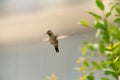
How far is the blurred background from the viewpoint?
204 centimetres

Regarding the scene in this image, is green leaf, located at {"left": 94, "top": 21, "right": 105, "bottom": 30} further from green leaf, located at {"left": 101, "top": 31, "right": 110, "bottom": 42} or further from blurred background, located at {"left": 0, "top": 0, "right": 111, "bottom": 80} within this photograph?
blurred background, located at {"left": 0, "top": 0, "right": 111, "bottom": 80}

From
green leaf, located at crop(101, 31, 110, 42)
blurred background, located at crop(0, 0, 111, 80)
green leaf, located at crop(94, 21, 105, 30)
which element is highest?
blurred background, located at crop(0, 0, 111, 80)

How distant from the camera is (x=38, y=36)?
2221 millimetres

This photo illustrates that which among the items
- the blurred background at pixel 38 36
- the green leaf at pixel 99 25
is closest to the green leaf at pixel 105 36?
the green leaf at pixel 99 25

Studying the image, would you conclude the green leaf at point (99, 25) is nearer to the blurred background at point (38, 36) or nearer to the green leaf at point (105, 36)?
the green leaf at point (105, 36)

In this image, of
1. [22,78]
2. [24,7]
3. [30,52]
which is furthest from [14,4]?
[22,78]

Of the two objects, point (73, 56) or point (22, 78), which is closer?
point (73, 56)

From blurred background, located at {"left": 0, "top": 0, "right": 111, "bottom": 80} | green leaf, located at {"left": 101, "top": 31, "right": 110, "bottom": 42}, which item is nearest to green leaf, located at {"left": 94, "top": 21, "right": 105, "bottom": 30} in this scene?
green leaf, located at {"left": 101, "top": 31, "right": 110, "bottom": 42}

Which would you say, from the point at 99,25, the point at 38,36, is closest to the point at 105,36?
the point at 99,25

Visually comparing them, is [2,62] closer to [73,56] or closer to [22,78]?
[22,78]

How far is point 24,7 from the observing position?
2275 millimetres

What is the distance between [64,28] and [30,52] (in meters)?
0.34

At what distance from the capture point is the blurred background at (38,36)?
2.04 meters

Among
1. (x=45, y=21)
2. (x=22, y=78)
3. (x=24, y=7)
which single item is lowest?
(x=22, y=78)
